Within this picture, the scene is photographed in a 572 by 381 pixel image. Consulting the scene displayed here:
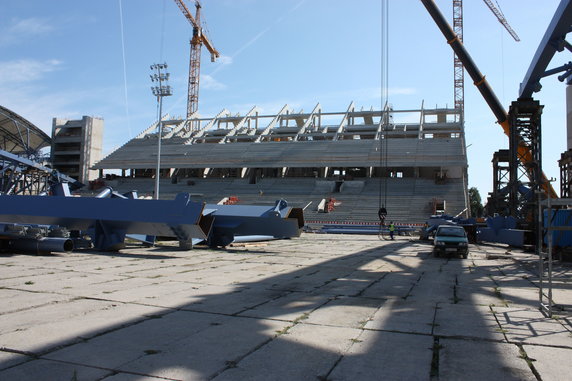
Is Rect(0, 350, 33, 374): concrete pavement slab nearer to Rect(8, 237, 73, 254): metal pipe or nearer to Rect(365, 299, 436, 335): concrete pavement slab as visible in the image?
Rect(365, 299, 436, 335): concrete pavement slab

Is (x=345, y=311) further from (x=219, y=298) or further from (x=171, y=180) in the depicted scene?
(x=171, y=180)

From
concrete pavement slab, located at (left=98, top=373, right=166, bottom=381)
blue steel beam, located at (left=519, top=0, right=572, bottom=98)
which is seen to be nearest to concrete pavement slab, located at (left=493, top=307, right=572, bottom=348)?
concrete pavement slab, located at (left=98, top=373, right=166, bottom=381)

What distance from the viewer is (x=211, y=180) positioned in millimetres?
61750

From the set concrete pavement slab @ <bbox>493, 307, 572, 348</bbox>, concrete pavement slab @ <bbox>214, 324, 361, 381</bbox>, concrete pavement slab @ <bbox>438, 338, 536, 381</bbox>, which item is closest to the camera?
concrete pavement slab @ <bbox>214, 324, 361, 381</bbox>

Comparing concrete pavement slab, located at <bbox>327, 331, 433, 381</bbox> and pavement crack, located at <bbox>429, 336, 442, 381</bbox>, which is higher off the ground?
concrete pavement slab, located at <bbox>327, 331, 433, 381</bbox>

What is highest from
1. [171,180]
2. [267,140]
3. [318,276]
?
[267,140]

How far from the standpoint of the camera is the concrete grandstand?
48031 millimetres

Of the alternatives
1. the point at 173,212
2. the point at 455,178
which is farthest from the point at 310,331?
the point at 455,178

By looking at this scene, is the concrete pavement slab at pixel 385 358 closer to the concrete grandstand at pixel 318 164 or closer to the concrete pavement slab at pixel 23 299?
the concrete pavement slab at pixel 23 299

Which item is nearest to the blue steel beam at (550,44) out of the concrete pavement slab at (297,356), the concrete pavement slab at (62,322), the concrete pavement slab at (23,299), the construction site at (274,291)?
the construction site at (274,291)

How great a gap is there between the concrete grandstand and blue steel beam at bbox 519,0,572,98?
69.7ft

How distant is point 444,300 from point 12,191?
51.3 metres

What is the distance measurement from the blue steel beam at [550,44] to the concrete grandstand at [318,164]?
69.7 ft

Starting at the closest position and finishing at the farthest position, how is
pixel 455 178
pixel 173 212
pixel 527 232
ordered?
pixel 173 212 → pixel 527 232 → pixel 455 178
